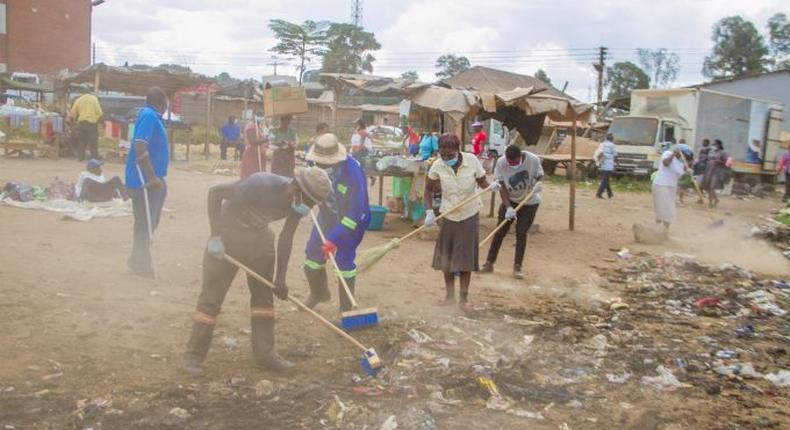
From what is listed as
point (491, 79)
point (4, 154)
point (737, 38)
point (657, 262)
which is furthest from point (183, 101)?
point (737, 38)

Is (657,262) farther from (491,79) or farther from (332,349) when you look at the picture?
(491,79)

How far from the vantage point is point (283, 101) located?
10.6 meters

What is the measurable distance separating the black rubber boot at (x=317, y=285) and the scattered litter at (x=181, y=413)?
2.03 meters

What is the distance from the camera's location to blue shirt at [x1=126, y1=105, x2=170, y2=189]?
20.9 feet

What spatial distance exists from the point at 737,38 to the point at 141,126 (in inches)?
1979

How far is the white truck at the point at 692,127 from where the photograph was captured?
2191cm

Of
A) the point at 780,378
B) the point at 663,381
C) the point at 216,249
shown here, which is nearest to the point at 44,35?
the point at 216,249

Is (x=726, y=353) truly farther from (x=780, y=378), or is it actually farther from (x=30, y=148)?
(x=30, y=148)

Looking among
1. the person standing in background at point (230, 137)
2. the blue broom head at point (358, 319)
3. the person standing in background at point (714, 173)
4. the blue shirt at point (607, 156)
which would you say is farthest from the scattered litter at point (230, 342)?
the person standing in background at point (230, 137)

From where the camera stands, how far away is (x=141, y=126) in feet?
20.9

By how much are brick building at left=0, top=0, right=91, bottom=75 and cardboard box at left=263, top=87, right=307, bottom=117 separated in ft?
125

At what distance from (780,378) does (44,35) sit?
4821 centimetres

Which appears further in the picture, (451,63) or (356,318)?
(451,63)

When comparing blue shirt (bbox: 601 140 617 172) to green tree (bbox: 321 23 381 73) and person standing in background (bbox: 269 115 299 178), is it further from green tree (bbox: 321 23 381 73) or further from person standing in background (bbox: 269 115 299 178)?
green tree (bbox: 321 23 381 73)
